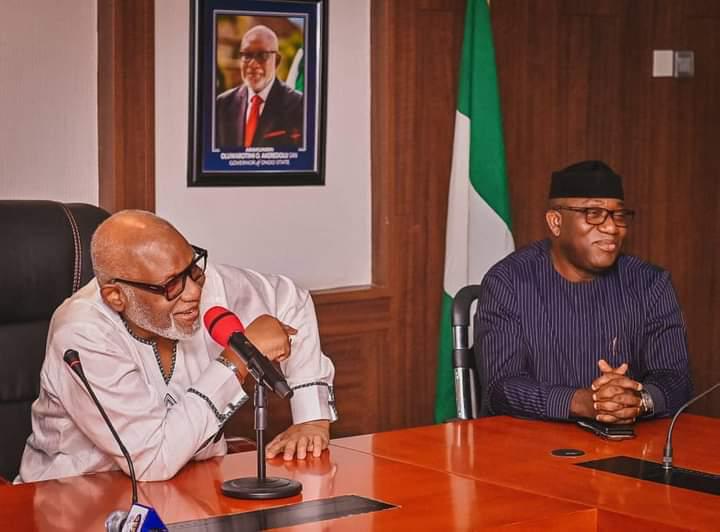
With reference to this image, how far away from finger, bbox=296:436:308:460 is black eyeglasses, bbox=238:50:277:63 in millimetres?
1946

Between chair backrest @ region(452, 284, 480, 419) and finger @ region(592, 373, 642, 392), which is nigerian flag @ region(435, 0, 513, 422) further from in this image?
finger @ region(592, 373, 642, 392)

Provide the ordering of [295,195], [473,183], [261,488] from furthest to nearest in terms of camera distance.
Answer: [473,183] < [295,195] < [261,488]

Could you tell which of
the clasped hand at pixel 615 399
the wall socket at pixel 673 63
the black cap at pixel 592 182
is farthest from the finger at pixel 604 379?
the wall socket at pixel 673 63

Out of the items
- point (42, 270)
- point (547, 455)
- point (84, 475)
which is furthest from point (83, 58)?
point (547, 455)

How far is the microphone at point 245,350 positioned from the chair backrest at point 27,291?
3.03ft

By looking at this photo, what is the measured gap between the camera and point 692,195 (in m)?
5.87

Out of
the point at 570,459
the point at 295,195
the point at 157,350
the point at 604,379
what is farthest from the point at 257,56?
the point at 570,459

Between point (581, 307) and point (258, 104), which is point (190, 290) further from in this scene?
point (258, 104)

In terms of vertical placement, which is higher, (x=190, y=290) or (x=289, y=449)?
(x=190, y=290)

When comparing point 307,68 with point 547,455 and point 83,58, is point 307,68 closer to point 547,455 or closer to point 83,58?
point 83,58

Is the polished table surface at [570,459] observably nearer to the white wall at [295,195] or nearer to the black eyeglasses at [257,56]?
the white wall at [295,195]

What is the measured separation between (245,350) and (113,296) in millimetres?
654

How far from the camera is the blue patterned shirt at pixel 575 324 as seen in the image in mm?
3977

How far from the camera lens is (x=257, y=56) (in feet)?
15.6
